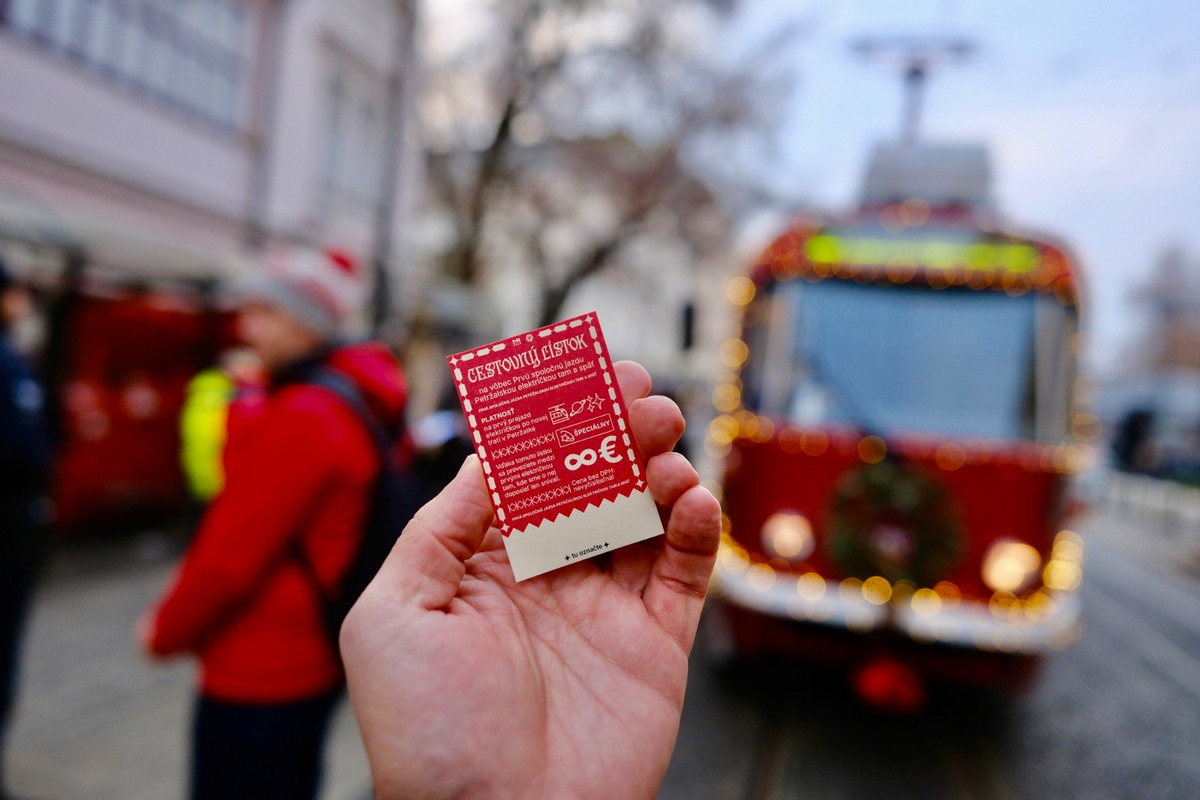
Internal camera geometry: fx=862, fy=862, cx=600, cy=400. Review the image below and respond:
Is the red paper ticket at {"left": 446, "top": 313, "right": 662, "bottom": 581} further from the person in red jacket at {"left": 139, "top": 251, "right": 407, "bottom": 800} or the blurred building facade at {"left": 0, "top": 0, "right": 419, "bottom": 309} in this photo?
the blurred building facade at {"left": 0, "top": 0, "right": 419, "bottom": 309}

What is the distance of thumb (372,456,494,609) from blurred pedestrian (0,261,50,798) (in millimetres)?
2390

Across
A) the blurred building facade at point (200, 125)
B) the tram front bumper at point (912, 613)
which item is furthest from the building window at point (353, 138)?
the tram front bumper at point (912, 613)

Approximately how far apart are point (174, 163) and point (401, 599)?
1145 centimetres

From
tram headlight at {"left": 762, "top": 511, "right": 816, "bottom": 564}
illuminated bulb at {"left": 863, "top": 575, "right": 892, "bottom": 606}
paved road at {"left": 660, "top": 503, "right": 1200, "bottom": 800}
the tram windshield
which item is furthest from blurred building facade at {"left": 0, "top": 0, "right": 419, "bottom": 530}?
illuminated bulb at {"left": 863, "top": 575, "right": 892, "bottom": 606}

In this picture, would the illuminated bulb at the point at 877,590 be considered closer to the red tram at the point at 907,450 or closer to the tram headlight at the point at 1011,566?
the red tram at the point at 907,450

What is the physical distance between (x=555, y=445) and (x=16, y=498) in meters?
2.63

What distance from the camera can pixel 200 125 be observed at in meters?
11.3

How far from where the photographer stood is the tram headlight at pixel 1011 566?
468 cm

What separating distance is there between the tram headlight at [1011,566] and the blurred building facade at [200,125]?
23.3 ft

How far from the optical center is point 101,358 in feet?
26.6

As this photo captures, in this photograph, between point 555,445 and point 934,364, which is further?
point 934,364

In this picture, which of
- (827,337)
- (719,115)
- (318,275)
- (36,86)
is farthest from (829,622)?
(719,115)

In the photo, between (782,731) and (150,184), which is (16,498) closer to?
(782,731)

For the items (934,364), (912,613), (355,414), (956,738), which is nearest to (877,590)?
(912,613)
